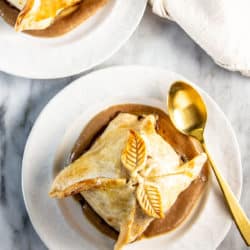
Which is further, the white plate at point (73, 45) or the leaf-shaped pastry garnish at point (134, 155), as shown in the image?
the white plate at point (73, 45)

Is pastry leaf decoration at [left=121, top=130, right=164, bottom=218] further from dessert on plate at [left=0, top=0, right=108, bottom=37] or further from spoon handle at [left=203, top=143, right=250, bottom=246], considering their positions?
dessert on plate at [left=0, top=0, right=108, bottom=37]

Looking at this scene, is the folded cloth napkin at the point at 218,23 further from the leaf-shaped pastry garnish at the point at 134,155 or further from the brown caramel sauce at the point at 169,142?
the leaf-shaped pastry garnish at the point at 134,155

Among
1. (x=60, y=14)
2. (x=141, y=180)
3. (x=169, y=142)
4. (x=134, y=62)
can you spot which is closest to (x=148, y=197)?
(x=141, y=180)

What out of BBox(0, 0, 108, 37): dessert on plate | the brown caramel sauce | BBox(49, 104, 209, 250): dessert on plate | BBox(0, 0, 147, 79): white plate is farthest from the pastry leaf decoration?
BBox(0, 0, 108, 37): dessert on plate

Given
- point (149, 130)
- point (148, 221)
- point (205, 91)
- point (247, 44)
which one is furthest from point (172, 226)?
point (247, 44)

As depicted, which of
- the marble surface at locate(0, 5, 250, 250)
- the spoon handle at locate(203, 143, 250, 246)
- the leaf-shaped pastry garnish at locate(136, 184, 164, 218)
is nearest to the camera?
the leaf-shaped pastry garnish at locate(136, 184, 164, 218)

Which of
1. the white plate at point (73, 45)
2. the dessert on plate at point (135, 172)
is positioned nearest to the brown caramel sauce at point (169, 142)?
the dessert on plate at point (135, 172)

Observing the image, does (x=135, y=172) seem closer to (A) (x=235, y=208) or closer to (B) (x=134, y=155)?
(B) (x=134, y=155)
